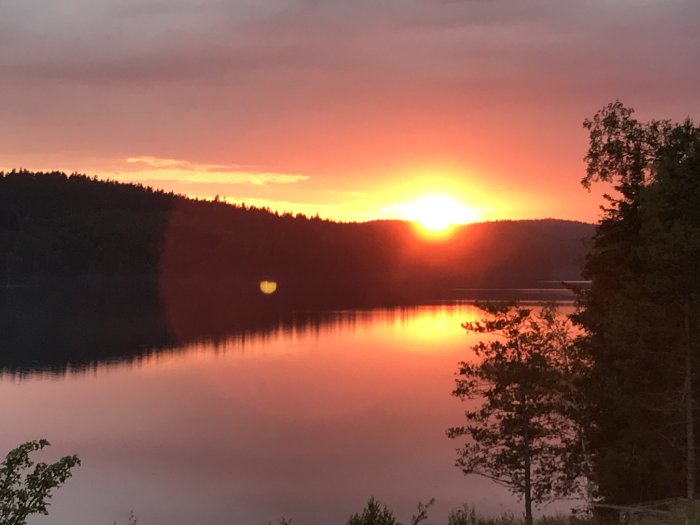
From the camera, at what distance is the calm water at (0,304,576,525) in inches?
1682

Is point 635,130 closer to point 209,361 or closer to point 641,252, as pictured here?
point 641,252

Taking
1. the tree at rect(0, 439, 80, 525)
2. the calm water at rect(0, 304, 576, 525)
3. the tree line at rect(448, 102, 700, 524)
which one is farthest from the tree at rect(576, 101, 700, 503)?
the tree at rect(0, 439, 80, 525)

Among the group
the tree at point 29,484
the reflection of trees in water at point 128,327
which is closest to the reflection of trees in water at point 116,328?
the reflection of trees in water at point 128,327

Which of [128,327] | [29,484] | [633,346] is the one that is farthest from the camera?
[128,327]

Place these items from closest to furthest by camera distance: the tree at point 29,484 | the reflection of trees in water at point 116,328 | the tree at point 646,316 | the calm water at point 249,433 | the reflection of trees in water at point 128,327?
the tree at point 29,484, the tree at point 646,316, the calm water at point 249,433, the reflection of trees in water at point 116,328, the reflection of trees in water at point 128,327

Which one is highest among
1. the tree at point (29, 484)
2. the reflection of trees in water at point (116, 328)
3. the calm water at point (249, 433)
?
the tree at point (29, 484)

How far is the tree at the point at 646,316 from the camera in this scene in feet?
85.5

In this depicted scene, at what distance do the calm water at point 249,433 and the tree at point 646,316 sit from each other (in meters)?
13.0

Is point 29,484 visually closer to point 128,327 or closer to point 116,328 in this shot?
point 116,328

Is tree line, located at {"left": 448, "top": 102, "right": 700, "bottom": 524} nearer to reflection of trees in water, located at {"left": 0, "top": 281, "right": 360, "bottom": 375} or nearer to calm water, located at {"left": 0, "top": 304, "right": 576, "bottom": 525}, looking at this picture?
calm water, located at {"left": 0, "top": 304, "right": 576, "bottom": 525}

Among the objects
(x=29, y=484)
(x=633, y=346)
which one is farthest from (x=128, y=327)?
(x=29, y=484)

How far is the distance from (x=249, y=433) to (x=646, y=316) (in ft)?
128

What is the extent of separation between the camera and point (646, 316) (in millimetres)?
27484

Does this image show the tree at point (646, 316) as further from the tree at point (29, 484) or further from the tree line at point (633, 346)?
the tree at point (29, 484)
